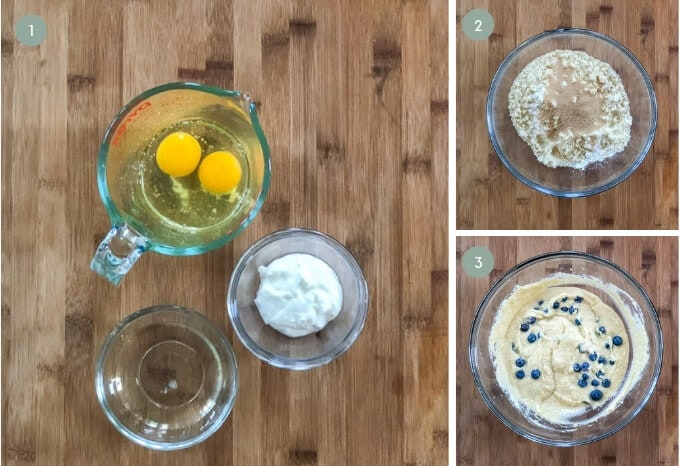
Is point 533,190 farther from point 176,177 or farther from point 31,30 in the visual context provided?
point 31,30

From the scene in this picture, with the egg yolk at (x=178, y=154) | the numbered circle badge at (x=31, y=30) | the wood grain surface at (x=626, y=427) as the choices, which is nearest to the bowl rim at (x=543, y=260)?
the wood grain surface at (x=626, y=427)

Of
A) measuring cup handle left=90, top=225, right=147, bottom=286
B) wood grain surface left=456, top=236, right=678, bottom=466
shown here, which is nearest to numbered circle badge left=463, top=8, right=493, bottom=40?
wood grain surface left=456, top=236, right=678, bottom=466

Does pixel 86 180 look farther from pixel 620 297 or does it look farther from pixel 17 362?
pixel 620 297

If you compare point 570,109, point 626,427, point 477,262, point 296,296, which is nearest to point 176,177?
Result: point 296,296

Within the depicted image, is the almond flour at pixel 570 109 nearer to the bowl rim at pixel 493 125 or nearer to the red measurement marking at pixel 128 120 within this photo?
the bowl rim at pixel 493 125

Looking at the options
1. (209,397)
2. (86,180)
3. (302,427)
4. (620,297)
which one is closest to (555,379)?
(620,297)

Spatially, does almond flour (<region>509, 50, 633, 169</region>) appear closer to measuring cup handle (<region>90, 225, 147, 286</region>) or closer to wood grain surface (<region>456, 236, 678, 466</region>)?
wood grain surface (<region>456, 236, 678, 466</region>)
